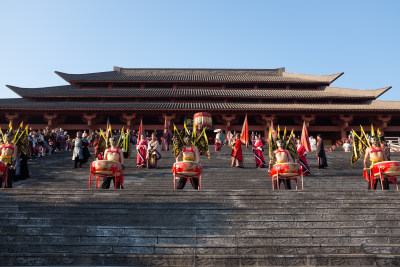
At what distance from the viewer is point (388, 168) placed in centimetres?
701

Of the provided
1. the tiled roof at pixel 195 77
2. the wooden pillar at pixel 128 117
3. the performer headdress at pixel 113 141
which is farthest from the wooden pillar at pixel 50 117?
the performer headdress at pixel 113 141

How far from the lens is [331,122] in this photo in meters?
Result: 25.9

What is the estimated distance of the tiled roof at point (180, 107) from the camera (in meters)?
23.7

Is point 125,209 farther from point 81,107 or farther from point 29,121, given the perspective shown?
point 29,121

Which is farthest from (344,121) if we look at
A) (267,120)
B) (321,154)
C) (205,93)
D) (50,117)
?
(50,117)

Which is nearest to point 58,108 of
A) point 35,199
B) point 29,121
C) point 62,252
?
point 29,121

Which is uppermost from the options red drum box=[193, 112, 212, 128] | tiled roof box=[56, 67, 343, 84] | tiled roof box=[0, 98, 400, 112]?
tiled roof box=[56, 67, 343, 84]

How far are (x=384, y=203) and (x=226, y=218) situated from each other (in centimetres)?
315

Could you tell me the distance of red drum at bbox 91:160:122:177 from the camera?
717 centimetres

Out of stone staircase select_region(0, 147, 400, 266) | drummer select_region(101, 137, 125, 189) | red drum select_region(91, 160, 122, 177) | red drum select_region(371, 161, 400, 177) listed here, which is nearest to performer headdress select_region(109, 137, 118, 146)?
drummer select_region(101, 137, 125, 189)

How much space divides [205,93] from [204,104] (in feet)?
7.05

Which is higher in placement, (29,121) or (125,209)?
(29,121)

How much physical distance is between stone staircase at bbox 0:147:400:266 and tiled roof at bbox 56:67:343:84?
965 inches

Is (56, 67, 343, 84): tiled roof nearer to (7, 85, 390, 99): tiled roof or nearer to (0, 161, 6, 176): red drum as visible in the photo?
(7, 85, 390, 99): tiled roof
